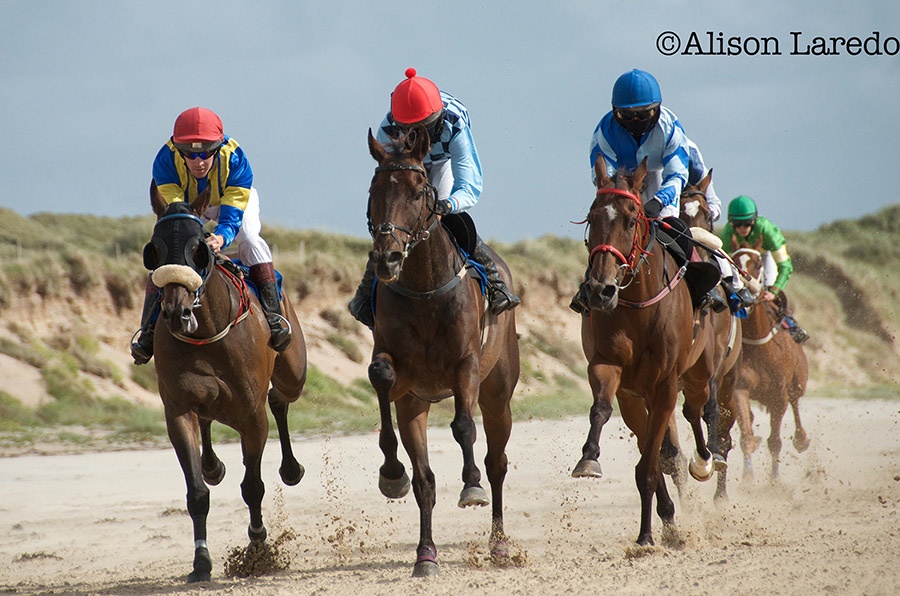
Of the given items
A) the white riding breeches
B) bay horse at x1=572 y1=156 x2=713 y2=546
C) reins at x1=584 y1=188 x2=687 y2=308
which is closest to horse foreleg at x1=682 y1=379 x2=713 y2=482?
bay horse at x1=572 y1=156 x2=713 y2=546

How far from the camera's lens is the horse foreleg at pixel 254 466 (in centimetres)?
→ 833

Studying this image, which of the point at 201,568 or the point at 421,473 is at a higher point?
the point at 421,473

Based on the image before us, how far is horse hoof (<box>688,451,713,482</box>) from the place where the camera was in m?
9.59

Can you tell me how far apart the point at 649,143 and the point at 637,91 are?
50 centimetres

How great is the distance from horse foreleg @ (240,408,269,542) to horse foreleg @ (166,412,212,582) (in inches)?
27.5

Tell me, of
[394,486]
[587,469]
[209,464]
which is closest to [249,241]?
[209,464]

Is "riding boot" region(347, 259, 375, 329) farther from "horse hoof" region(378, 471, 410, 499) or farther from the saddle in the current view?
the saddle

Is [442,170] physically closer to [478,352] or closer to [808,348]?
[478,352]

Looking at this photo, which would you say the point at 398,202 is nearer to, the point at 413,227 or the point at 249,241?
the point at 413,227

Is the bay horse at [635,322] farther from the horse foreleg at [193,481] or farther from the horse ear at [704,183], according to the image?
the horse foreleg at [193,481]

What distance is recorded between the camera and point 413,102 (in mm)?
7910

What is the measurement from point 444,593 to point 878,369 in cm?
2822

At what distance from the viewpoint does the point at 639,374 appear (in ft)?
27.0

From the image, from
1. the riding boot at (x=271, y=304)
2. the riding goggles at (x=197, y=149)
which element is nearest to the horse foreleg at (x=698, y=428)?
the riding boot at (x=271, y=304)
